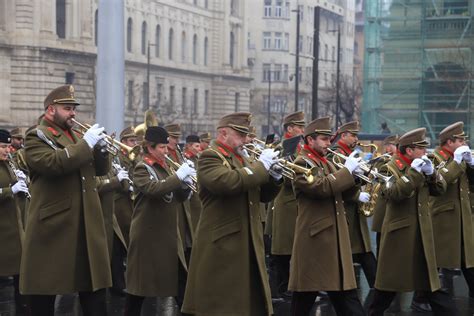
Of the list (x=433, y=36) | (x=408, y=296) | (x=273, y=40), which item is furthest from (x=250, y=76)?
(x=408, y=296)

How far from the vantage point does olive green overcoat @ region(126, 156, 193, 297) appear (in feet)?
31.4

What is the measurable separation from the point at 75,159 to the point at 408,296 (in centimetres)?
550

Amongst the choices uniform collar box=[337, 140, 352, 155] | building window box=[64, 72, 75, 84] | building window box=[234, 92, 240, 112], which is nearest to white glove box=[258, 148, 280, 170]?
uniform collar box=[337, 140, 352, 155]

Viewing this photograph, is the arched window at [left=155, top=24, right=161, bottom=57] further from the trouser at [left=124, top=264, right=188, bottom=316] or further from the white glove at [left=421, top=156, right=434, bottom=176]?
the white glove at [left=421, top=156, right=434, bottom=176]

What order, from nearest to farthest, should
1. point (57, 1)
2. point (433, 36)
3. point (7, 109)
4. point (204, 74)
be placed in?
1. point (433, 36)
2. point (7, 109)
3. point (57, 1)
4. point (204, 74)

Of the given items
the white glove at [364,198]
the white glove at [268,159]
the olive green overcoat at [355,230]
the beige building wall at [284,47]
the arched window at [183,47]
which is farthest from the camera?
the beige building wall at [284,47]

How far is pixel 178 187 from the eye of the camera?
948 centimetres

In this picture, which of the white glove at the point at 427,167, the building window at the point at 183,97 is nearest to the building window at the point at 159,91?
the building window at the point at 183,97

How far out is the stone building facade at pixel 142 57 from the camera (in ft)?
195

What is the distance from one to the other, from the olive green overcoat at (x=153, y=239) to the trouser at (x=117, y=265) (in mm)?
2378

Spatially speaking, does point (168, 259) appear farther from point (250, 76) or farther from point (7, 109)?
point (250, 76)

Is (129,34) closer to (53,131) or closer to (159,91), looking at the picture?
(159,91)

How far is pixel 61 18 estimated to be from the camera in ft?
210

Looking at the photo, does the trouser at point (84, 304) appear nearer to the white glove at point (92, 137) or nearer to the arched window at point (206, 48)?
the white glove at point (92, 137)
